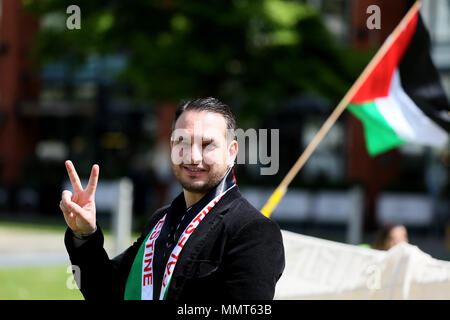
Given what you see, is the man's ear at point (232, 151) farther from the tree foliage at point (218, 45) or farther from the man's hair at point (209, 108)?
the tree foliage at point (218, 45)

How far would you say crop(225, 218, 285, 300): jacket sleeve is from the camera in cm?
261

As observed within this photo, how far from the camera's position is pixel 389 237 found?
696cm

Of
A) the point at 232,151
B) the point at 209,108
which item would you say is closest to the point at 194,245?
the point at 232,151

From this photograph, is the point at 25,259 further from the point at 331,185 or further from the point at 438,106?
the point at 331,185


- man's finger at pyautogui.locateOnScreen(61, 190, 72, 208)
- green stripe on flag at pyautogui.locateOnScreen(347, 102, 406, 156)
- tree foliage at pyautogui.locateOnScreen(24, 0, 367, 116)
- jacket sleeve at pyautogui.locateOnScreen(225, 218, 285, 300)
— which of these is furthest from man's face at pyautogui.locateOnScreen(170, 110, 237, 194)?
tree foliage at pyautogui.locateOnScreen(24, 0, 367, 116)

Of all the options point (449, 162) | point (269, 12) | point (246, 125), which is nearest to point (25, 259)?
point (269, 12)

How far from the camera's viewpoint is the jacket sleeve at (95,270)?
119 inches

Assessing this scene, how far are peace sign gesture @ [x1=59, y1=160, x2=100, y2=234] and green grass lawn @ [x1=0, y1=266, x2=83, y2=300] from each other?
219 inches

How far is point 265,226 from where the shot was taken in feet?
8.88

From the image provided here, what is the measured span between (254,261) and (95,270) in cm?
75

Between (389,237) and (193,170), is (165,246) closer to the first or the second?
(193,170)

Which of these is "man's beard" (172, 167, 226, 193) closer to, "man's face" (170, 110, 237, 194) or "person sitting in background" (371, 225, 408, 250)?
"man's face" (170, 110, 237, 194)

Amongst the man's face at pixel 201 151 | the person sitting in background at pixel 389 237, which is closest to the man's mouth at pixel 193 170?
the man's face at pixel 201 151
